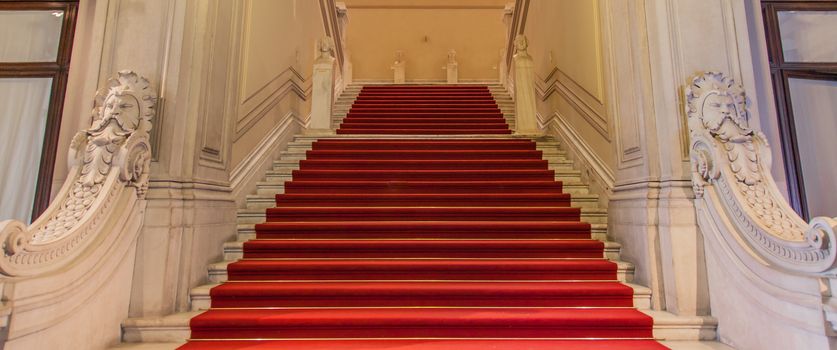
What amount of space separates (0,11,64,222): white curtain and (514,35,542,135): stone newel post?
480 centimetres

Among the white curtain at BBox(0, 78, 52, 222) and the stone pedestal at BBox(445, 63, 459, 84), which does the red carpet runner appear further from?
the stone pedestal at BBox(445, 63, 459, 84)

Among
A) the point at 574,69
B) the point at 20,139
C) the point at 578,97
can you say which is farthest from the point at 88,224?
the point at 574,69

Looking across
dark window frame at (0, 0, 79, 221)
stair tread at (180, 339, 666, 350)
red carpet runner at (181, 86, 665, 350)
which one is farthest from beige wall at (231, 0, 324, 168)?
stair tread at (180, 339, 666, 350)

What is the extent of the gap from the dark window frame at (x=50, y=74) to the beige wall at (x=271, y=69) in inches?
51.9

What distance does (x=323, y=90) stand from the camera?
5672mm

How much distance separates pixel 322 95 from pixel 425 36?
6.83 meters

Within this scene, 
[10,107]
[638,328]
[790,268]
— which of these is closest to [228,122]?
[10,107]

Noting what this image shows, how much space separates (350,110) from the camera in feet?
22.4

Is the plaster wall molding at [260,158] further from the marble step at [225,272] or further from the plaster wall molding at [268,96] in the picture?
the marble step at [225,272]

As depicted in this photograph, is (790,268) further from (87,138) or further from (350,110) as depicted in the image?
(350,110)

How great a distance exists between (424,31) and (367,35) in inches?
66.1

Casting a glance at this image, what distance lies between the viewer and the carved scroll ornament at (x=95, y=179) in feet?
5.74

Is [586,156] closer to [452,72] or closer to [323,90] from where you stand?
[323,90]

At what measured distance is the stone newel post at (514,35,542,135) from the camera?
530 centimetres
